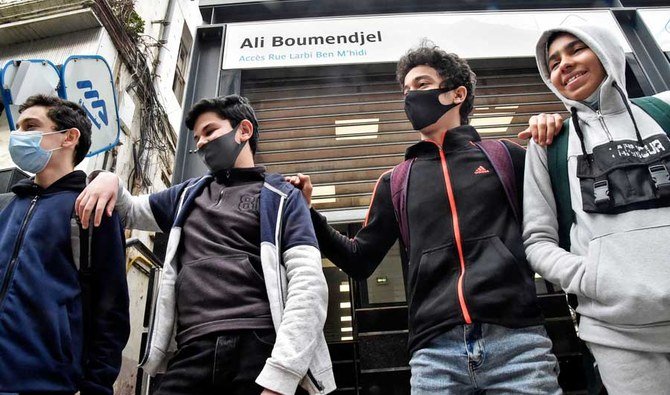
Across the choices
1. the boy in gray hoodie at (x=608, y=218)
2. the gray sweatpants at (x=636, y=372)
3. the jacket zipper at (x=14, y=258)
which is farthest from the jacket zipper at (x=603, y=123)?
the jacket zipper at (x=14, y=258)

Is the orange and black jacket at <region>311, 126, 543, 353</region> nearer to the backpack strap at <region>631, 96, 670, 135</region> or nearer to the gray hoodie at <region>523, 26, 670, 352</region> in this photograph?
the gray hoodie at <region>523, 26, 670, 352</region>

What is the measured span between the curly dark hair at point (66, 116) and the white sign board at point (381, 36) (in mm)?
1539

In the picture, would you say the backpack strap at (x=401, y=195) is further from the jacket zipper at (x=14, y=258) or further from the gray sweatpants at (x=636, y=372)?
the jacket zipper at (x=14, y=258)

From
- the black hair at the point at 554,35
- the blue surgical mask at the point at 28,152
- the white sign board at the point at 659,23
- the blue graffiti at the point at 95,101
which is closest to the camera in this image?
the black hair at the point at 554,35

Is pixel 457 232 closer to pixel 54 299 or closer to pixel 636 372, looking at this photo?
pixel 636 372

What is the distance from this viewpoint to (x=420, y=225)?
2010 mm

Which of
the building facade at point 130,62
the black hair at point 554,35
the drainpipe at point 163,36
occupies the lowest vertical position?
the black hair at point 554,35

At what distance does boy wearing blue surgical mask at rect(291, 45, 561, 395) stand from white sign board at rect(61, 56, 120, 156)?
3085 mm

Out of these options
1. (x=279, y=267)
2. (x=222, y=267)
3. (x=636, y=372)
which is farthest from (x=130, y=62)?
(x=636, y=372)

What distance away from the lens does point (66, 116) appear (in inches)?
95.3

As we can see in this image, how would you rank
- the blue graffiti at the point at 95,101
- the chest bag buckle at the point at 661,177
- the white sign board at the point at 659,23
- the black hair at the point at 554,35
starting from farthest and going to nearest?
the blue graffiti at the point at 95,101 < the white sign board at the point at 659,23 < the black hair at the point at 554,35 < the chest bag buckle at the point at 661,177

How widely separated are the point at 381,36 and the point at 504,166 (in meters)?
2.33

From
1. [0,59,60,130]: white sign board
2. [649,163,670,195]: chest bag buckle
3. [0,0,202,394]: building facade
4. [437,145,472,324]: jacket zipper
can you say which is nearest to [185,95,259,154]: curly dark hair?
[437,145,472,324]: jacket zipper

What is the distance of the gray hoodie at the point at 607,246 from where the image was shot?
56.5 inches
